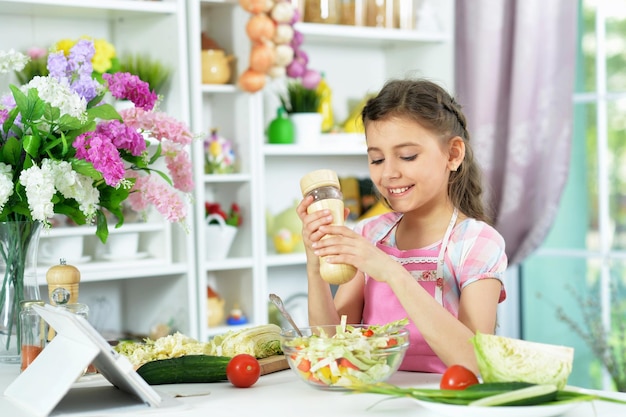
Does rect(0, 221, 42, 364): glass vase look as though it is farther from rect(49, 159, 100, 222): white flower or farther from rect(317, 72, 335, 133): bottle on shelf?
rect(317, 72, 335, 133): bottle on shelf

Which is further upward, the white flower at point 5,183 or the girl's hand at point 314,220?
the white flower at point 5,183

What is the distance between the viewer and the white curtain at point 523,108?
3551mm

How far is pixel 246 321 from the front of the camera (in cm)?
362

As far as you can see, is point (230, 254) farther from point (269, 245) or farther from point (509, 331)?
point (509, 331)

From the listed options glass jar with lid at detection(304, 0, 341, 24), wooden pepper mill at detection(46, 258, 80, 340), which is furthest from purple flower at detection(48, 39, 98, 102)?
glass jar with lid at detection(304, 0, 341, 24)

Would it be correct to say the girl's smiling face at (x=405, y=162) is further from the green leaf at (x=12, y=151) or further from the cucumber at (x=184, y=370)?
the green leaf at (x=12, y=151)

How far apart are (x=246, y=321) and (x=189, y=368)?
2.00 m

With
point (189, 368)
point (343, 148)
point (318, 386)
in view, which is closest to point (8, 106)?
point (189, 368)

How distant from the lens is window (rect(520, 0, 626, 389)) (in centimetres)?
361

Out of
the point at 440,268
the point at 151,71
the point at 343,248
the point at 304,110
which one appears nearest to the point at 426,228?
the point at 440,268

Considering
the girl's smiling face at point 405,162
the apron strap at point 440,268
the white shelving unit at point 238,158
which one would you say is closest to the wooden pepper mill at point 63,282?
the girl's smiling face at point 405,162

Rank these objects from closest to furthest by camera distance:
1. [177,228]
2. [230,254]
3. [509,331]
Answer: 1. [177,228]
2. [230,254]
3. [509,331]

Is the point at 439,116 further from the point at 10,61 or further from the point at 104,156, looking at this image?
the point at 10,61

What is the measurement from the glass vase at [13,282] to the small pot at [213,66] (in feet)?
A: 5.72
